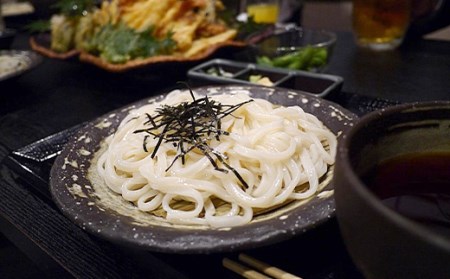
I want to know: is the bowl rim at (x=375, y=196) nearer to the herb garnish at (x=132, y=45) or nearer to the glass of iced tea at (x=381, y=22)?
the herb garnish at (x=132, y=45)

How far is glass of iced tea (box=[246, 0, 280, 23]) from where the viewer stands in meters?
3.76

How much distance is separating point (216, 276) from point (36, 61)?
Result: 214 cm

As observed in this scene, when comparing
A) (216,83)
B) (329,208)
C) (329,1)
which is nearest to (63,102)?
(216,83)

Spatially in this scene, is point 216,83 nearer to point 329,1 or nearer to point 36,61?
point 36,61

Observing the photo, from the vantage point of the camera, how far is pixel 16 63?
2748 millimetres

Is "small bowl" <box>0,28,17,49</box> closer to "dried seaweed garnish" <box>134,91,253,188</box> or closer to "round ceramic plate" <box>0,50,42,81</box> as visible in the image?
"round ceramic plate" <box>0,50,42,81</box>

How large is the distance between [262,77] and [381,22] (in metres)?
0.97

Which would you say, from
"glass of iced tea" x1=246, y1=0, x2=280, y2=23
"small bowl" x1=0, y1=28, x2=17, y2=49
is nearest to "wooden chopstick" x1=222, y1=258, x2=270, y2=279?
"small bowl" x1=0, y1=28, x2=17, y2=49

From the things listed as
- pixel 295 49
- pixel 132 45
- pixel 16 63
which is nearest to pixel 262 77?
pixel 295 49

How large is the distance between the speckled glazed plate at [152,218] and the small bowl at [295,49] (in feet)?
3.22

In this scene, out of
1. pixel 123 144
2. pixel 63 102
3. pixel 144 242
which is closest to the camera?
pixel 144 242

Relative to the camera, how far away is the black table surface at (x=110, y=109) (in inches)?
44.4

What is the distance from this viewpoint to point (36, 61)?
2.74 metres

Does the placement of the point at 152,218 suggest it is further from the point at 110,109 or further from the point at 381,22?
the point at 381,22
